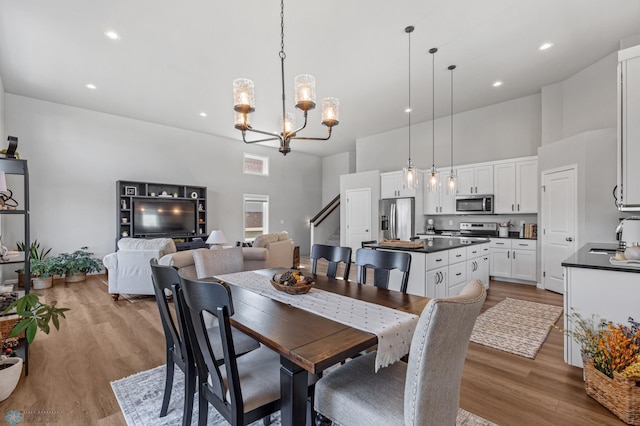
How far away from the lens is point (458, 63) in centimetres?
438

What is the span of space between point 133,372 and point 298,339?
6.60 ft

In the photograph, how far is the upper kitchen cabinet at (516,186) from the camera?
17.3 feet

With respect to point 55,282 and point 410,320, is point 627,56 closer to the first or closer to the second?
point 410,320

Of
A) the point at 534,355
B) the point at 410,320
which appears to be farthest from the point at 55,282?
the point at 534,355

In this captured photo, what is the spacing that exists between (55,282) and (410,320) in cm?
691

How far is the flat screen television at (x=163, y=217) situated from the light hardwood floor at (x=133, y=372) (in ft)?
10.7

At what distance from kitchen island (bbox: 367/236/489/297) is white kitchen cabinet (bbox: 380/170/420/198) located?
2.30 meters

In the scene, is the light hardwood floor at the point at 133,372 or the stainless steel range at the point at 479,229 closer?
the light hardwood floor at the point at 133,372

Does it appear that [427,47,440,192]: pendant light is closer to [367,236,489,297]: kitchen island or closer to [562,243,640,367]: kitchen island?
[367,236,489,297]: kitchen island

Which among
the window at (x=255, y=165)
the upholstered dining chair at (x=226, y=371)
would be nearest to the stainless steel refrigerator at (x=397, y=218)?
the window at (x=255, y=165)

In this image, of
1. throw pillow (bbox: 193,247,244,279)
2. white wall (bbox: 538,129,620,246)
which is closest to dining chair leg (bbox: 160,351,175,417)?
throw pillow (bbox: 193,247,244,279)

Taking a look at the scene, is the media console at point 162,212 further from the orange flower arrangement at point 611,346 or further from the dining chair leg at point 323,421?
the orange flower arrangement at point 611,346

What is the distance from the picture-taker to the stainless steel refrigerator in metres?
6.49

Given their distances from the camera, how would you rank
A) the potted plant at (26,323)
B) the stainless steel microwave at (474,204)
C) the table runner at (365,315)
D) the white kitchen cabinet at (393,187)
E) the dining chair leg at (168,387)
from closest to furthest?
1. the table runner at (365,315)
2. the potted plant at (26,323)
3. the dining chair leg at (168,387)
4. the stainless steel microwave at (474,204)
5. the white kitchen cabinet at (393,187)
